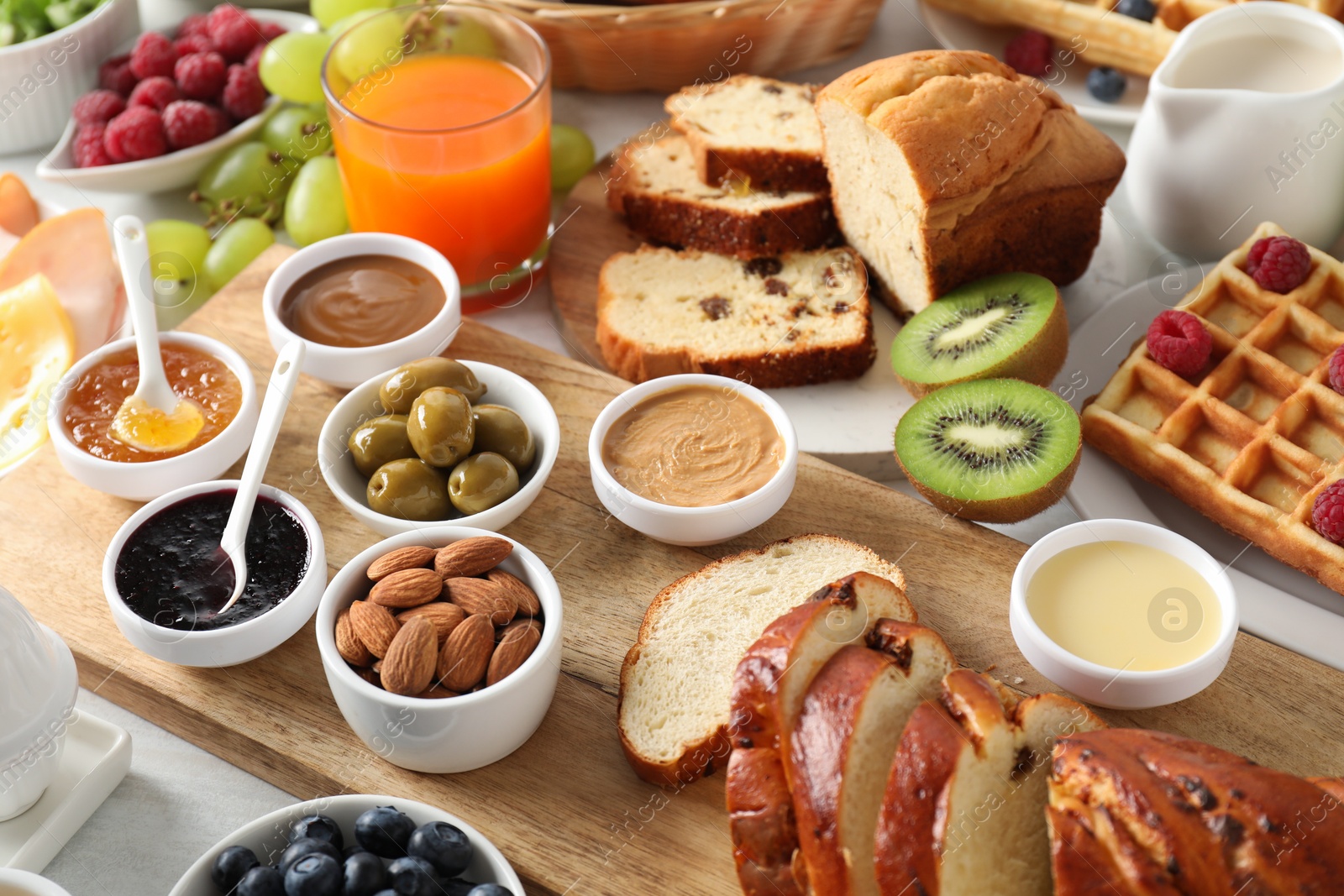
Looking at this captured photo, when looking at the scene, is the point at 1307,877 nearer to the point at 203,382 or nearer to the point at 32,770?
the point at 32,770

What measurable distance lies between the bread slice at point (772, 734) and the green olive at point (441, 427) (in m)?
0.71

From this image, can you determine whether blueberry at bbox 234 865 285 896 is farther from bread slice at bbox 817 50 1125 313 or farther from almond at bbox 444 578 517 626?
bread slice at bbox 817 50 1125 313

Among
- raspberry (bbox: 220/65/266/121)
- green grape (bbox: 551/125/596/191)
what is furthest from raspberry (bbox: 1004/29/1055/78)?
raspberry (bbox: 220/65/266/121)

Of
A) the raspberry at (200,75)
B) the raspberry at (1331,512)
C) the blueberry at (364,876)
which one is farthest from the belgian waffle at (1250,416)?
the raspberry at (200,75)

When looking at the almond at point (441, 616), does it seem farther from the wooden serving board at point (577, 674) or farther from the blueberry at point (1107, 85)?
the blueberry at point (1107, 85)

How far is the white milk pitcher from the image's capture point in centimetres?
248

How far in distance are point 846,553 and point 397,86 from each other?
1499mm

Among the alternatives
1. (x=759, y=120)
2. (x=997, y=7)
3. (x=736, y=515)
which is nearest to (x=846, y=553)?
(x=736, y=515)

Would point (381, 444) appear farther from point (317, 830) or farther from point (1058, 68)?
point (1058, 68)

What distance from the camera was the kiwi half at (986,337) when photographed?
2406 mm

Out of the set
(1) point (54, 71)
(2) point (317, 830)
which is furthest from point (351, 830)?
(1) point (54, 71)

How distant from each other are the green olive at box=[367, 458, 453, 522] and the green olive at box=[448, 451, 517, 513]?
0.03 metres

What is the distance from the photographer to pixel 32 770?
5.98ft

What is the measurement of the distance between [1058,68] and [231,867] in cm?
279
